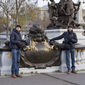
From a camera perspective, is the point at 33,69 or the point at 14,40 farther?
the point at 33,69

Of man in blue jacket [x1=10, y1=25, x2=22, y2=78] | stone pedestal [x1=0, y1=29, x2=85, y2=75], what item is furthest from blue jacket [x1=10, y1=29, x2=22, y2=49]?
stone pedestal [x1=0, y1=29, x2=85, y2=75]

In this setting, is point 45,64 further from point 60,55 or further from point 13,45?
point 13,45

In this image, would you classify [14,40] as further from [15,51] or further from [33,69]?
[33,69]

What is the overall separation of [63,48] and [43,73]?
4.24 feet

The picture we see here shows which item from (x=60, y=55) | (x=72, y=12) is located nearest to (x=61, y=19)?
(x=72, y=12)

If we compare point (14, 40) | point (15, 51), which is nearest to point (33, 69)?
point (15, 51)

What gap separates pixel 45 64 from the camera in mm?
9812

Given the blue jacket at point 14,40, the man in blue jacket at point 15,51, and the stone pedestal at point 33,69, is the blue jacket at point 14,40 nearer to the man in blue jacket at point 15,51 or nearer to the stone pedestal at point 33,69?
the man in blue jacket at point 15,51

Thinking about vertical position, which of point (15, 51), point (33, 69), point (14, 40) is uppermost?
point (14, 40)

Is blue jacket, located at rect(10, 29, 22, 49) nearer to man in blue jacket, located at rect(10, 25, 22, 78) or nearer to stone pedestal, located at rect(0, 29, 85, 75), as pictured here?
man in blue jacket, located at rect(10, 25, 22, 78)

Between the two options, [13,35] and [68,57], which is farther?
[68,57]

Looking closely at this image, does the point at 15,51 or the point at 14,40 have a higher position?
the point at 14,40

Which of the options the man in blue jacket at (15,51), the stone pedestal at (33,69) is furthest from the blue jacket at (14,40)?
the stone pedestal at (33,69)

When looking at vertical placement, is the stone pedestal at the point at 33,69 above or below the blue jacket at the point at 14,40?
below
